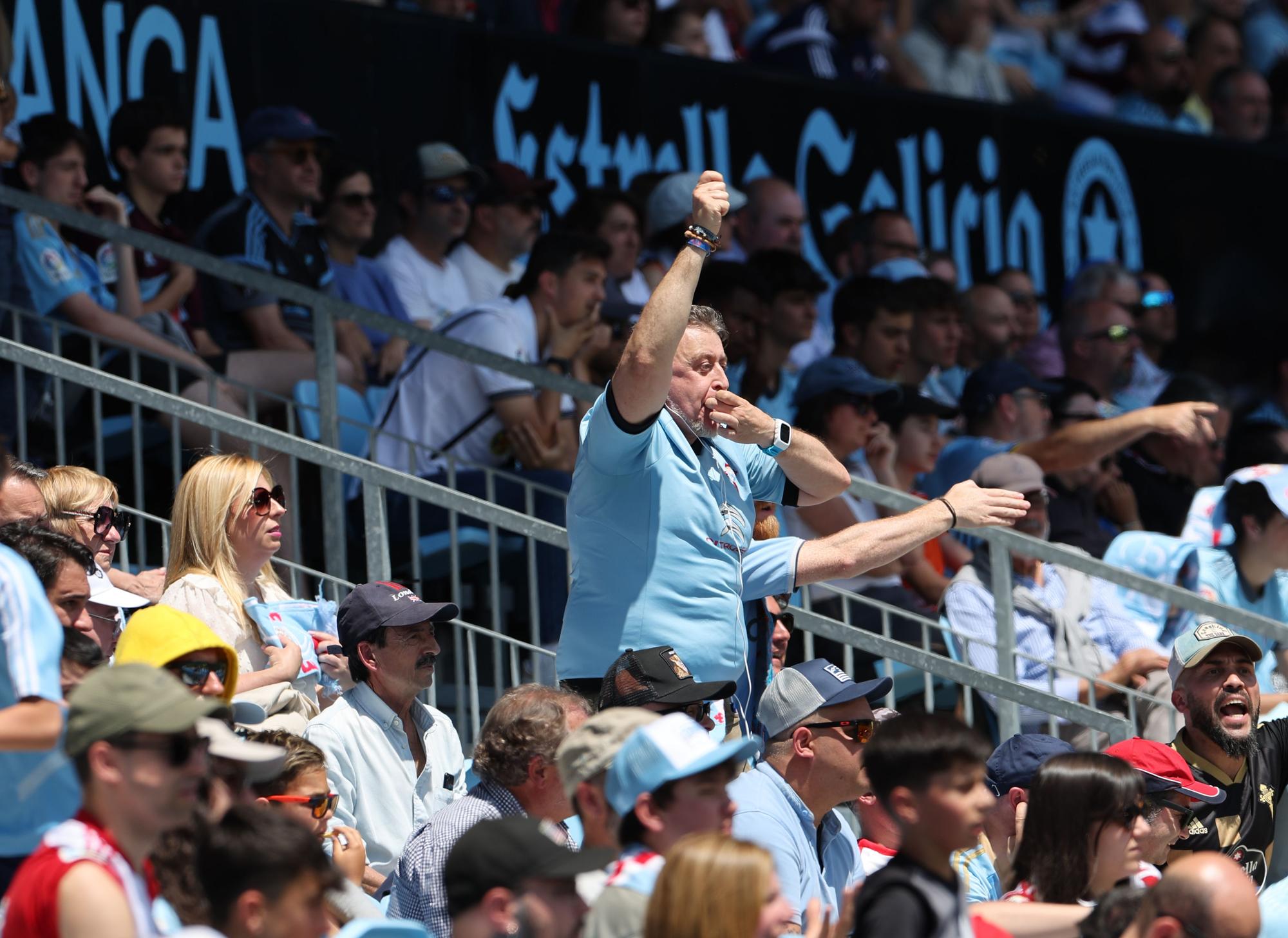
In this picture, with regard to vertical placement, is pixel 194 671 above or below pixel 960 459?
above

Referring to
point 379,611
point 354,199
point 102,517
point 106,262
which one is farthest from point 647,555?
point 354,199

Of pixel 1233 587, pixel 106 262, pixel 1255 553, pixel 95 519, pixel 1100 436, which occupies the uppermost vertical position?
pixel 106 262

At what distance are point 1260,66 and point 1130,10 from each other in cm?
129

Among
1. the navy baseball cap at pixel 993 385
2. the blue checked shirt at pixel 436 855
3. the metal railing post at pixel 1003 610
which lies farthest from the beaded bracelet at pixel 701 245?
the navy baseball cap at pixel 993 385

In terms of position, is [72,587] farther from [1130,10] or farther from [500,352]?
[1130,10]

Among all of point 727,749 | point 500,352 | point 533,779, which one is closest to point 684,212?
point 500,352

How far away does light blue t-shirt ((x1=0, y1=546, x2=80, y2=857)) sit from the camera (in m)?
3.62

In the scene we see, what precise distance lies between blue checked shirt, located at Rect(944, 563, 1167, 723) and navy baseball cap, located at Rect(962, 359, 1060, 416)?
1674 mm

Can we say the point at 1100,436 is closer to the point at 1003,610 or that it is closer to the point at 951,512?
the point at 1003,610

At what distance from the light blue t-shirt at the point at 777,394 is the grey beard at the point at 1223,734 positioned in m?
3.17

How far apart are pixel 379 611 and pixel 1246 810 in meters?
2.49

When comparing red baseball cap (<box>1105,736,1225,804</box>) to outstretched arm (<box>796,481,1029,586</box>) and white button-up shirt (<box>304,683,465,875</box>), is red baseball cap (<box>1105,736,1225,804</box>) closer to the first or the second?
outstretched arm (<box>796,481,1029,586</box>)

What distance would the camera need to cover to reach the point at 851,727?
16.3 ft

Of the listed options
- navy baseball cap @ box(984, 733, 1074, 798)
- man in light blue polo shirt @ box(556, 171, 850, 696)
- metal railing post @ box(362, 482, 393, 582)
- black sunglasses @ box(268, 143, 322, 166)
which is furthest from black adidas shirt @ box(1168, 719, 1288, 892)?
black sunglasses @ box(268, 143, 322, 166)
